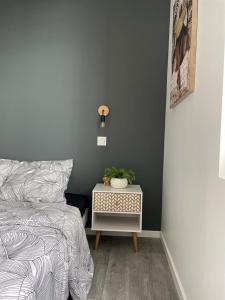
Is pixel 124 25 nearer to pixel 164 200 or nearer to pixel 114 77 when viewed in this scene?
pixel 114 77

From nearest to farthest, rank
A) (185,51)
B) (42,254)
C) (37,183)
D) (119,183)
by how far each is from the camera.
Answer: (42,254), (185,51), (37,183), (119,183)

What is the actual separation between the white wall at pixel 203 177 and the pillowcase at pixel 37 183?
41.2 inches

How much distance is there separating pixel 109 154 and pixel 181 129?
43.7 inches

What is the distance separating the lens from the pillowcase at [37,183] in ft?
7.57

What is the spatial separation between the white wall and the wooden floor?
0.67 feet

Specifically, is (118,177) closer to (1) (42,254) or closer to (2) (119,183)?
(2) (119,183)

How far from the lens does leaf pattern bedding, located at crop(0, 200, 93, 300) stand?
3.39 ft

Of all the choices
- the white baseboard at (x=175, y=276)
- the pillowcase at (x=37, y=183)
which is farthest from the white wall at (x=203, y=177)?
the pillowcase at (x=37, y=183)

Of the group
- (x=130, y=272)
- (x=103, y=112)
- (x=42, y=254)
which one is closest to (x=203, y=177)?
(x=42, y=254)

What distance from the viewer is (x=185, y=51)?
71.8 inches

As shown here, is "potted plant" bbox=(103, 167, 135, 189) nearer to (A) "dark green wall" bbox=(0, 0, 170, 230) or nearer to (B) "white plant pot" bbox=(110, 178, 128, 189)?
(B) "white plant pot" bbox=(110, 178, 128, 189)

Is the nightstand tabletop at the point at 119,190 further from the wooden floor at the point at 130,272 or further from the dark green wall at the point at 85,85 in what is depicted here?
the wooden floor at the point at 130,272

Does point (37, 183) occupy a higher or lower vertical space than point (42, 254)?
higher

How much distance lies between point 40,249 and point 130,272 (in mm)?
1102
